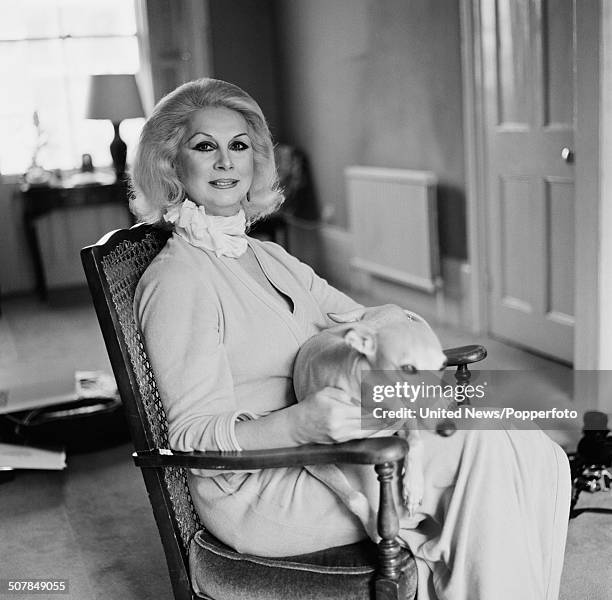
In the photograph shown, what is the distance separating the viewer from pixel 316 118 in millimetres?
6156

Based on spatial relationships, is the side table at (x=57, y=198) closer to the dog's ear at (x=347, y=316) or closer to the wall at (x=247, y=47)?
the wall at (x=247, y=47)

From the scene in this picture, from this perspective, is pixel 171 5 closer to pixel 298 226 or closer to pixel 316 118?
→ pixel 316 118

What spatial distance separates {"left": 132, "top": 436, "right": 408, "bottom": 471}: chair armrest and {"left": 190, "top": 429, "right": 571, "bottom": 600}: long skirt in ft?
0.43

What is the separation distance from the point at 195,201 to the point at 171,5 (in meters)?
5.22

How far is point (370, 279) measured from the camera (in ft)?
18.4

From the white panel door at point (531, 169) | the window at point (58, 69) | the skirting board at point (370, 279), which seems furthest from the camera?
the window at point (58, 69)

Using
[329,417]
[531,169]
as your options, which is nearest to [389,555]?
[329,417]

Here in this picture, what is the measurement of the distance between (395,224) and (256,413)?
138 inches

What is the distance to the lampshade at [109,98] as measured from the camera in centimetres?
564

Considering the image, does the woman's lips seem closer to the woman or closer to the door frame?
the woman

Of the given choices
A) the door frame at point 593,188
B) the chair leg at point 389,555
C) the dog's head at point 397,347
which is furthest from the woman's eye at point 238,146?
the door frame at point 593,188

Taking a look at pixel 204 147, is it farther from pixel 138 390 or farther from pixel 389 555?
pixel 389 555

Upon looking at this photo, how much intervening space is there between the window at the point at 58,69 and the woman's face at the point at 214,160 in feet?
16.3

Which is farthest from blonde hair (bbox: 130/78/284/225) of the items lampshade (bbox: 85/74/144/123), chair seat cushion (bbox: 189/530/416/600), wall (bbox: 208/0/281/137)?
wall (bbox: 208/0/281/137)
